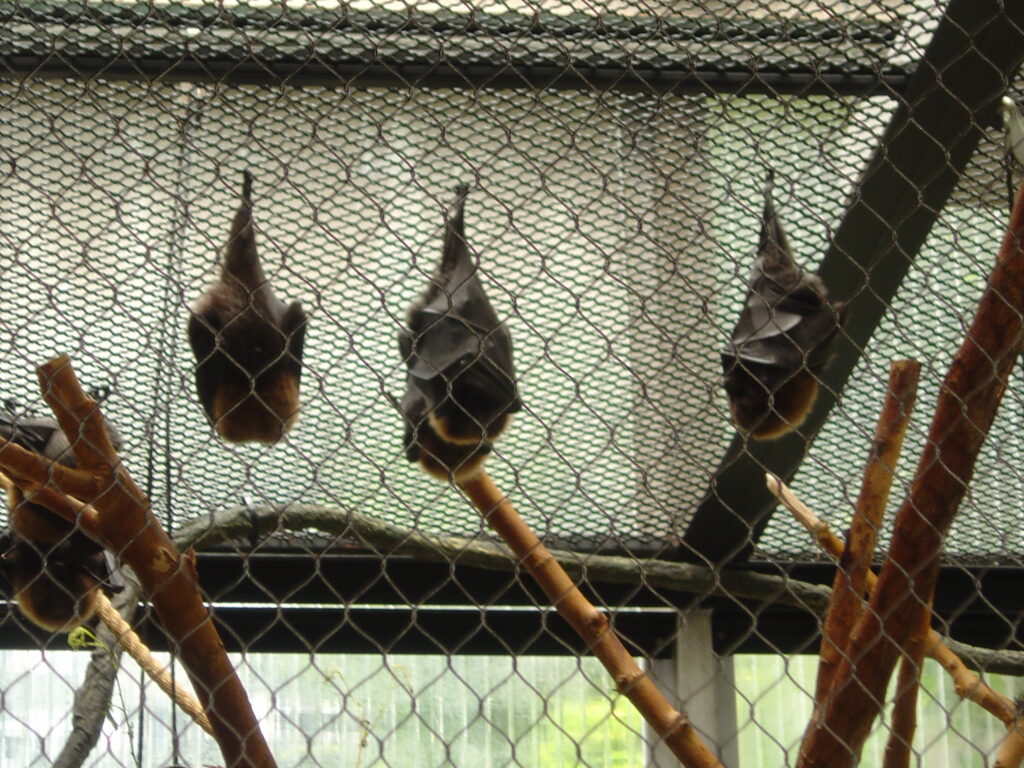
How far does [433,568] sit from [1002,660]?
49.7 inches

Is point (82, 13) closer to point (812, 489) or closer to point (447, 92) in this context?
point (447, 92)

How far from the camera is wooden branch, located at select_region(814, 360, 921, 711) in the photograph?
5.62 ft

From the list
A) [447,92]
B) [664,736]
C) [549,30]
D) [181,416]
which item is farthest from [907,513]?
[181,416]

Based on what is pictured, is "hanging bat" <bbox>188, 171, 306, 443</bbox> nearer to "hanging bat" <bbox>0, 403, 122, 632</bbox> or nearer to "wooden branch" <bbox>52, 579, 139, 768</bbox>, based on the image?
"hanging bat" <bbox>0, 403, 122, 632</bbox>

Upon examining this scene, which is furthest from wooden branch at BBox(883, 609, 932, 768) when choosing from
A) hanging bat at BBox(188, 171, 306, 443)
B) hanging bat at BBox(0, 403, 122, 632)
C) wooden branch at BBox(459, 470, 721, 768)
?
hanging bat at BBox(0, 403, 122, 632)

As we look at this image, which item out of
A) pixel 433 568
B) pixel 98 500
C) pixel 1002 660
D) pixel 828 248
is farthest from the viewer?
pixel 433 568

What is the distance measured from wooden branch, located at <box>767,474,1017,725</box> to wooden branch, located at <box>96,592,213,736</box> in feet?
3.46

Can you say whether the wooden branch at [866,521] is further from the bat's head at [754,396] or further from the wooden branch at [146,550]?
the wooden branch at [146,550]

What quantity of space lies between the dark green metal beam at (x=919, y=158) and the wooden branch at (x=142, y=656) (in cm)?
88

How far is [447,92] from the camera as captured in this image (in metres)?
2.17

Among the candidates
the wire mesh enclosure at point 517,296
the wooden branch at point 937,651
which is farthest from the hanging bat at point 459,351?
the wooden branch at point 937,651

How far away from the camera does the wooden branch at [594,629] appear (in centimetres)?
174

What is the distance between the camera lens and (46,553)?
83.3 inches

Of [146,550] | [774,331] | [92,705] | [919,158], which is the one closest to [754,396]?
[774,331]
